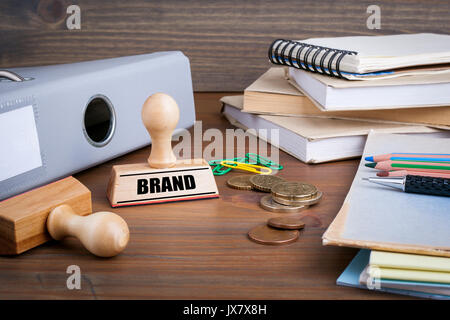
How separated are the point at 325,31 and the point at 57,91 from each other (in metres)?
0.79

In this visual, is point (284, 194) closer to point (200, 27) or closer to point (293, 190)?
point (293, 190)

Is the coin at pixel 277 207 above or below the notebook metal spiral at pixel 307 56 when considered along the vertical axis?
below

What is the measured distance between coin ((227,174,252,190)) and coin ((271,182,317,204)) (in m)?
0.05

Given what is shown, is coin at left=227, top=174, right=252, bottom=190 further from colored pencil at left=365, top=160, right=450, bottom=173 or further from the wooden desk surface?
colored pencil at left=365, top=160, right=450, bottom=173

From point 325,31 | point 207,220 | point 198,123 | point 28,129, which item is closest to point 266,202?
point 207,220

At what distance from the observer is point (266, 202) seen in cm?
67

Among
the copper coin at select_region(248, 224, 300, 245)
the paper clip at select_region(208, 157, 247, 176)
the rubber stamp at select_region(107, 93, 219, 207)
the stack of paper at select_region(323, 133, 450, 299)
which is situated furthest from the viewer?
the paper clip at select_region(208, 157, 247, 176)

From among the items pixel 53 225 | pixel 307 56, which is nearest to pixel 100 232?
pixel 53 225

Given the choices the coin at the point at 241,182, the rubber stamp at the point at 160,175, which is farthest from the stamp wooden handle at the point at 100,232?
the coin at the point at 241,182

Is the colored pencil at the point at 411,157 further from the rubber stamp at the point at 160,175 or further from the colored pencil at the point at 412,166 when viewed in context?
the rubber stamp at the point at 160,175

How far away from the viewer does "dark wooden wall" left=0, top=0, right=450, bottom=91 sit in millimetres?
1308

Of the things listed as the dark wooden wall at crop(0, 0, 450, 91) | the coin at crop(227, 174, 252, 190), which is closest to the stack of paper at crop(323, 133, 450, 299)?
the coin at crop(227, 174, 252, 190)

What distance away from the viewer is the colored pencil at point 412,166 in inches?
27.0

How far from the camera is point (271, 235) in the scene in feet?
1.90
